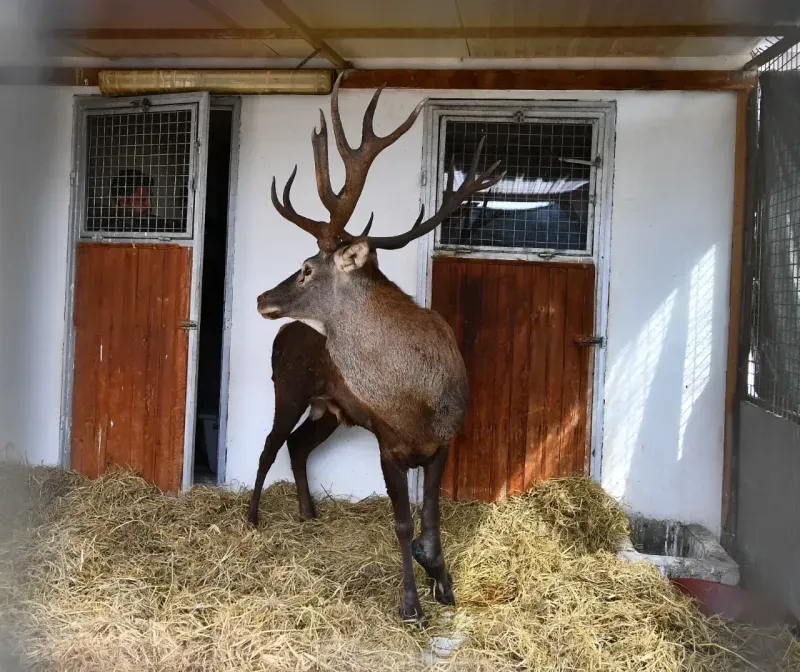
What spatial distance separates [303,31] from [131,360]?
2.51 m

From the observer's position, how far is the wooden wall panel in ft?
15.9

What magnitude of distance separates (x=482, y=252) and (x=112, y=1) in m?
2.48

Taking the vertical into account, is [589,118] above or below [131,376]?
above

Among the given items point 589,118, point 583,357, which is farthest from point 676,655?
point 589,118

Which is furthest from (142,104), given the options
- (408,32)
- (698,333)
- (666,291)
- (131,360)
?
(698,333)

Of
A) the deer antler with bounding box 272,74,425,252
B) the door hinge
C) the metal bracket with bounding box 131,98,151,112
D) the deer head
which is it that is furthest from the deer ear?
the metal bracket with bounding box 131,98,151,112

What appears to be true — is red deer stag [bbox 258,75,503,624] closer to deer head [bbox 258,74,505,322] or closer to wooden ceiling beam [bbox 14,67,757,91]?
deer head [bbox 258,74,505,322]

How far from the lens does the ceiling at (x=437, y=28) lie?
12.0 feet

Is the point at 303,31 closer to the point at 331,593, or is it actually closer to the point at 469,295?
the point at 469,295

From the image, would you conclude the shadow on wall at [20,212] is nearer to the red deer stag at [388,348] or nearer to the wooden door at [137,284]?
the red deer stag at [388,348]

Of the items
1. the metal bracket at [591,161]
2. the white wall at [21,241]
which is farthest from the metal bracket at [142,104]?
the white wall at [21,241]

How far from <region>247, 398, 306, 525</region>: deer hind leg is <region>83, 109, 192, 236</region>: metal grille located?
1.50 meters

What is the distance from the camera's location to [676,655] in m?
2.80

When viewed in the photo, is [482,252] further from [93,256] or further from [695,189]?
[93,256]
